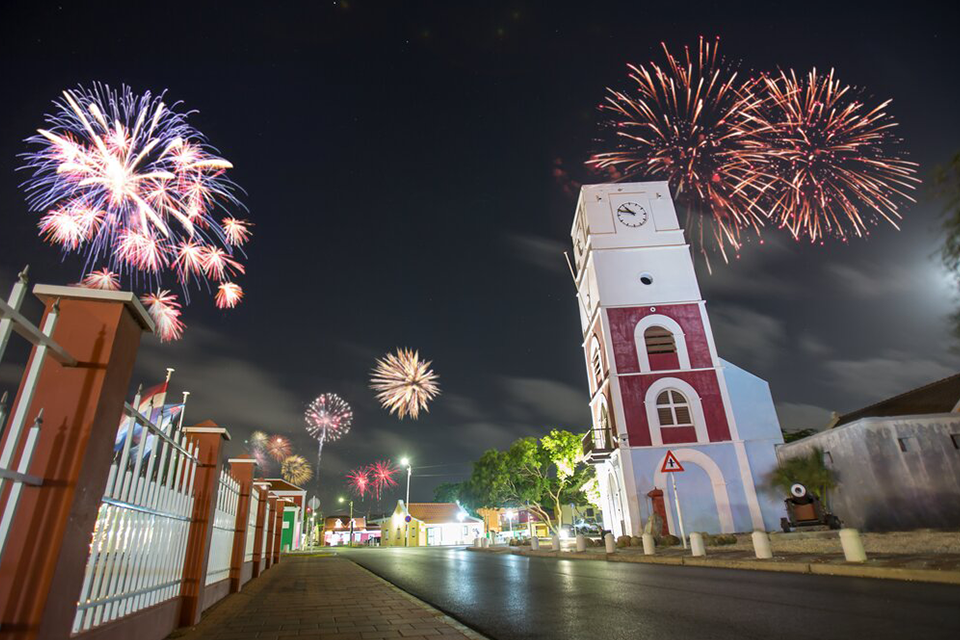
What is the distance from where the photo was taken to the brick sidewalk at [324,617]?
16.0ft

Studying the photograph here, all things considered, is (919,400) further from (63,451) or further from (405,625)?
(63,451)

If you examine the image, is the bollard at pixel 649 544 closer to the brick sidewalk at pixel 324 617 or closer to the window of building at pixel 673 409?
the brick sidewalk at pixel 324 617

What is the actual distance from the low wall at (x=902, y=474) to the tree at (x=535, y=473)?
64.0ft

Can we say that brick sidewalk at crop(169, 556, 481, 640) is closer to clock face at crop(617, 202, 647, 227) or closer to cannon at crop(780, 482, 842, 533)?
cannon at crop(780, 482, 842, 533)

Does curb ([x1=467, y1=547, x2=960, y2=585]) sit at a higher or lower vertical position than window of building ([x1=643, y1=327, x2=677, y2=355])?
Answer: lower

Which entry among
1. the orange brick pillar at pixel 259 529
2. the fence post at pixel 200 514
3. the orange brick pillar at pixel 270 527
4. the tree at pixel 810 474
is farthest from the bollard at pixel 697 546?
the orange brick pillar at pixel 270 527

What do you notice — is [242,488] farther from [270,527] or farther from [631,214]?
[631,214]

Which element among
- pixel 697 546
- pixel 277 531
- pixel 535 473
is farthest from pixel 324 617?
pixel 535 473

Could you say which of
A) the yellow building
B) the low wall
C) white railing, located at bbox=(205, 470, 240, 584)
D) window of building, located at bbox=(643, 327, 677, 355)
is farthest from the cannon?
the yellow building

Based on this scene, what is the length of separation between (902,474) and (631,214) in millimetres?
19154

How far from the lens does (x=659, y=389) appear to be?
87.9 feet

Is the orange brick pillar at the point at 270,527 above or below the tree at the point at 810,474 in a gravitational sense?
below

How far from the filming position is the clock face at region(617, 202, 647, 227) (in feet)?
102

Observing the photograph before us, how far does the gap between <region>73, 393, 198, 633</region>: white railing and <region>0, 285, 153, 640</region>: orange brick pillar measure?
0.28 m
